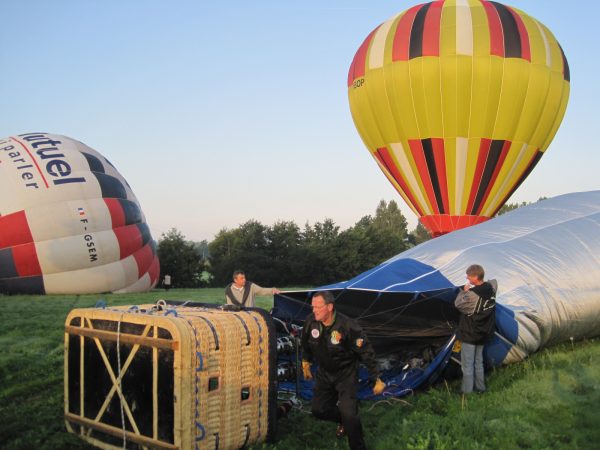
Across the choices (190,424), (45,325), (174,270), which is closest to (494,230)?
(190,424)

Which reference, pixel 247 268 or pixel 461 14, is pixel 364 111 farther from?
pixel 247 268

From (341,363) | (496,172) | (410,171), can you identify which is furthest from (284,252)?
(341,363)

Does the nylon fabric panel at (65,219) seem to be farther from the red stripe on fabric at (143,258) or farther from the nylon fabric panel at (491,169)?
the nylon fabric panel at (491,169)

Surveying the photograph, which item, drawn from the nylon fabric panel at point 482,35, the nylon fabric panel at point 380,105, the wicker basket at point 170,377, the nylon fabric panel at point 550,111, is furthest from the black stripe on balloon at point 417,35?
the wicker basket at point 170,377

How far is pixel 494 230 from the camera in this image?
7680mm

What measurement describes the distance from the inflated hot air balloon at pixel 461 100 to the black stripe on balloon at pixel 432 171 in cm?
3

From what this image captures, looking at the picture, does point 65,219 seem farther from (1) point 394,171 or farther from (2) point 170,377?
(2) point 170,377

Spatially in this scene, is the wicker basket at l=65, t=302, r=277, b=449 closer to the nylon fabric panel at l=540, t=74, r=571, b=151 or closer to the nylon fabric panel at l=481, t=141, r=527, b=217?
the nylon fabric panel at l=481, t=141, r=527, b=217

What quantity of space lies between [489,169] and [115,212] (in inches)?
406

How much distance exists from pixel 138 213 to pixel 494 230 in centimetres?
1319

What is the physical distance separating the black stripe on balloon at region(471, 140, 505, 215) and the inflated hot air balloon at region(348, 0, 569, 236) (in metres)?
0.03

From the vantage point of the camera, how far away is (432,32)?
16250 mm

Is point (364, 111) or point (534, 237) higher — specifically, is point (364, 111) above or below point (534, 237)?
above

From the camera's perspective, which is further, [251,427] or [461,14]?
[461,14]
